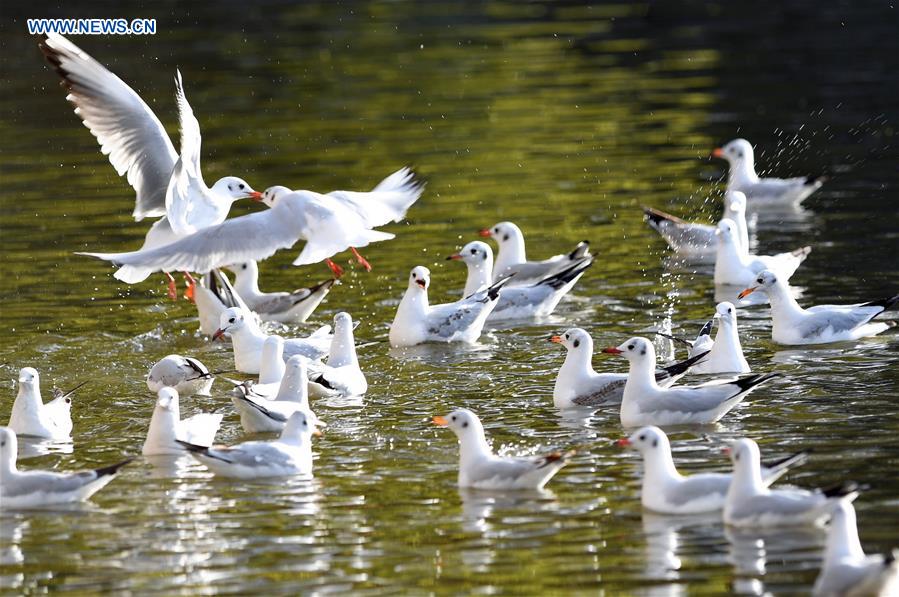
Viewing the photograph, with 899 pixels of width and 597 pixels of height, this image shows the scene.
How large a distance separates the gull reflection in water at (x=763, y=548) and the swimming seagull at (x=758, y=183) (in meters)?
12.8

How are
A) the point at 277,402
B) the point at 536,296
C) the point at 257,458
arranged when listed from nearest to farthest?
the point at 257,458 < the point at 277,402 < the point at 536,296

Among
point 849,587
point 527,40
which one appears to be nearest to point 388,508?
point 849,587

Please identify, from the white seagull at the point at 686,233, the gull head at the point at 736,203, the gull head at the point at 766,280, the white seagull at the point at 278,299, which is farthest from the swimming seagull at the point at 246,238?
the gull head at the point at 736,203

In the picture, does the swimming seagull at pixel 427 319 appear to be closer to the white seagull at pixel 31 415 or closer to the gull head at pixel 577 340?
the gull head at pixel 577 340

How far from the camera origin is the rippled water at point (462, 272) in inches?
379

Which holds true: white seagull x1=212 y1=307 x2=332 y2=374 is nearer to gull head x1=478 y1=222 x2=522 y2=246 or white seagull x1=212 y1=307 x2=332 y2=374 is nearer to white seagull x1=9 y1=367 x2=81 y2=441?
white seagull x1=9 y1=367 x2=81 y2=441

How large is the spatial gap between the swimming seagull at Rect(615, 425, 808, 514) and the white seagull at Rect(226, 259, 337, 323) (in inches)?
279

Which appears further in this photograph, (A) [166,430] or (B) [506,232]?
(B) [506,232]

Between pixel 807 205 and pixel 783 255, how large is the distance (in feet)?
15.8

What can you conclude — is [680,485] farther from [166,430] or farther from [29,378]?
[29,378]

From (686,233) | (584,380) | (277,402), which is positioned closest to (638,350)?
(584,380)

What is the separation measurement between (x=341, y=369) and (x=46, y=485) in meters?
3.54

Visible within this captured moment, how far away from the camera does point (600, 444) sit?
11.9 m

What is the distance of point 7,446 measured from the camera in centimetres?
1091
